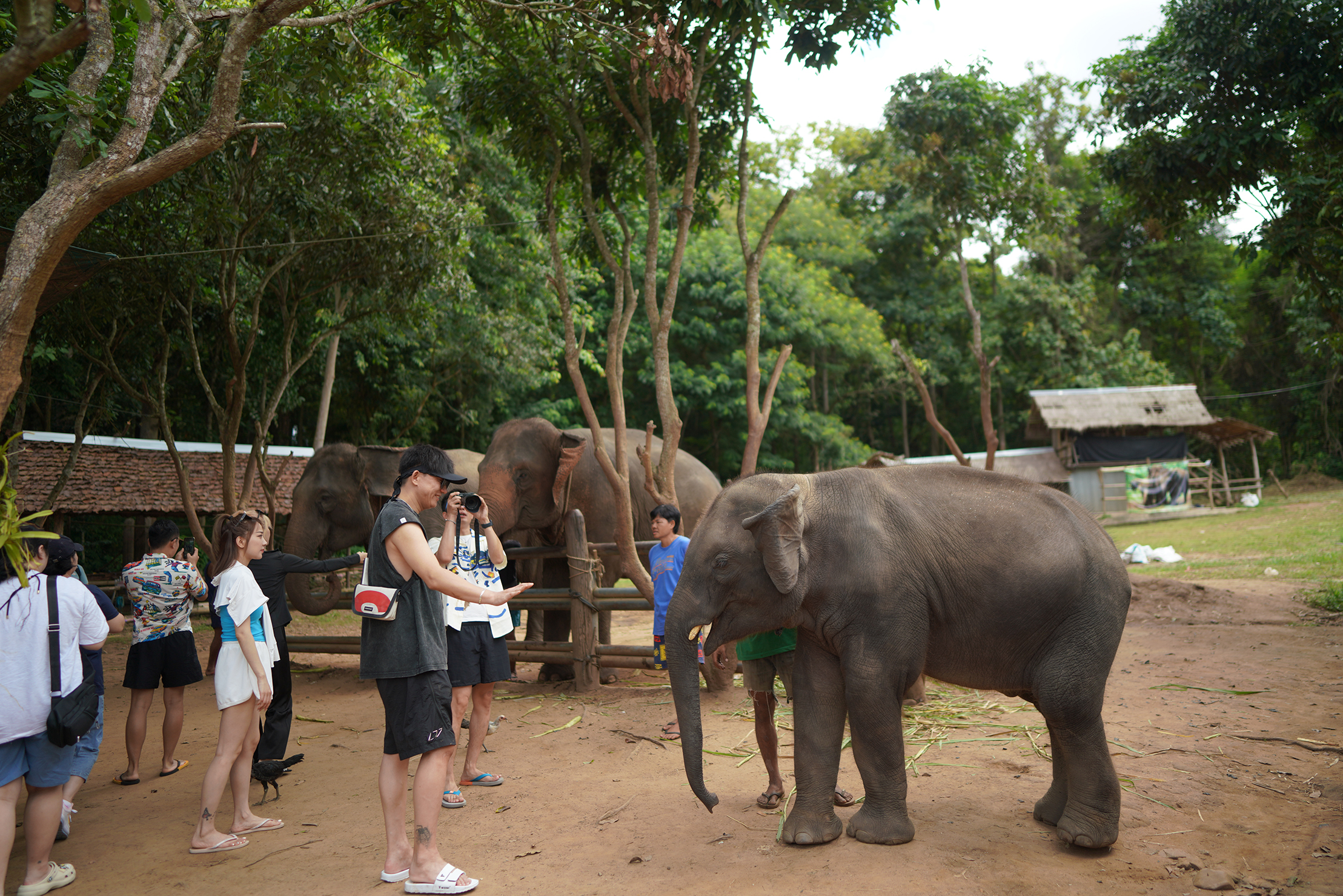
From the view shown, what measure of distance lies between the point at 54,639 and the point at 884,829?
12.7 feet

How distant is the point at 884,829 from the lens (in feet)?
13.2

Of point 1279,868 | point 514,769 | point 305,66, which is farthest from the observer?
point 305,66

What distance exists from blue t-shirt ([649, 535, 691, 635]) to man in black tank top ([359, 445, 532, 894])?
2403 mm

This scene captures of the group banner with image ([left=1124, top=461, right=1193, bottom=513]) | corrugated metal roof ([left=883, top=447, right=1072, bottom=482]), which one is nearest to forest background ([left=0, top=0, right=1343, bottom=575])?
corrugated metal roof ([left=883, top=447, right=1072, bottom=482])

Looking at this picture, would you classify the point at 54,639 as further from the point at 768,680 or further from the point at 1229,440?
the point at 1229,440

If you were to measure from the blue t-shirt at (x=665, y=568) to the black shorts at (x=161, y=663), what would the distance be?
9.90 ft

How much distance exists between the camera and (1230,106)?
10.3 metres

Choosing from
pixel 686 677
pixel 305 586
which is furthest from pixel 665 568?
pixel 305 586

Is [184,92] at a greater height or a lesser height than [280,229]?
greater

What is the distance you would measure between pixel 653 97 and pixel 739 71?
85cm

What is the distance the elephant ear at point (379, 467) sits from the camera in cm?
959

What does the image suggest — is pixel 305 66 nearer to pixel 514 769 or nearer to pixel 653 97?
pixel 653 97

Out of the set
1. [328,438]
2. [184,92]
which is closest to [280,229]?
[184,92]

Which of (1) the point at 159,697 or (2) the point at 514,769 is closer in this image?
(2) the point at 514,769
